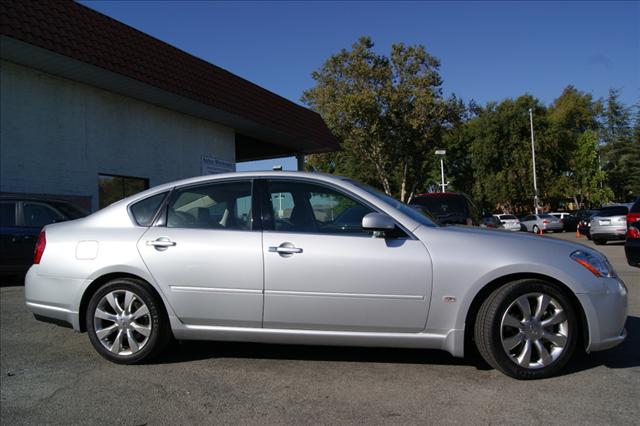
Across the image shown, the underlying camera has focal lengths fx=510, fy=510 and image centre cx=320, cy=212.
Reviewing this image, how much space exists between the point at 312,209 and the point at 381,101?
89.4 ft

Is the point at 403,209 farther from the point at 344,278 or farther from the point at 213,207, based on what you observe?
the point at 213,207

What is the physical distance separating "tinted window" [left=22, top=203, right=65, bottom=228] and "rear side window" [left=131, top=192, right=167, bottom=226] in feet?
18.3

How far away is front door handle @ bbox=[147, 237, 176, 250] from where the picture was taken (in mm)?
4254

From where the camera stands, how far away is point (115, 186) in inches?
557

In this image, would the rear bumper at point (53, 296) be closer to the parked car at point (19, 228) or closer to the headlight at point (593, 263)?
the headlight at point (593, 263)

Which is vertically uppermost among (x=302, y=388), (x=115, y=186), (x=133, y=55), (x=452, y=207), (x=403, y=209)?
(x=133, y=55)

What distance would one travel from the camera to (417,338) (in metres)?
3.88

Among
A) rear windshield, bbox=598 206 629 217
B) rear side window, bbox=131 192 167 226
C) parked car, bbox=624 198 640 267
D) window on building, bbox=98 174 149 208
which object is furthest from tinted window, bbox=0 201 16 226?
rear windshield, bbox=598 206 629 217

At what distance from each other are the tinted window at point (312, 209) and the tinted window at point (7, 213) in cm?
665

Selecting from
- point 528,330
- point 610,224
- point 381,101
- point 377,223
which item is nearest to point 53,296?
point 377,223

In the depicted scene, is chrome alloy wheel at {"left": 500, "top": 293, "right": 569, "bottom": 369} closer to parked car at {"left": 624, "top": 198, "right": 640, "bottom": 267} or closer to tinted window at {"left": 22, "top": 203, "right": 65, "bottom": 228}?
parked car at {"left": 624, "top": 198, "right": 640, "bottom": 267}

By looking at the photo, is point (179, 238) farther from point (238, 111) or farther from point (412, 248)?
point (238, 111)

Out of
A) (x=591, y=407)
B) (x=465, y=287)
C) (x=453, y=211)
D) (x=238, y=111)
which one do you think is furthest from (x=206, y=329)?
(x=238, y=111)

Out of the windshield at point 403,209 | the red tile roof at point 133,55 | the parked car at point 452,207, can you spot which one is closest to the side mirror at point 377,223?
the windshield at point 403,209
